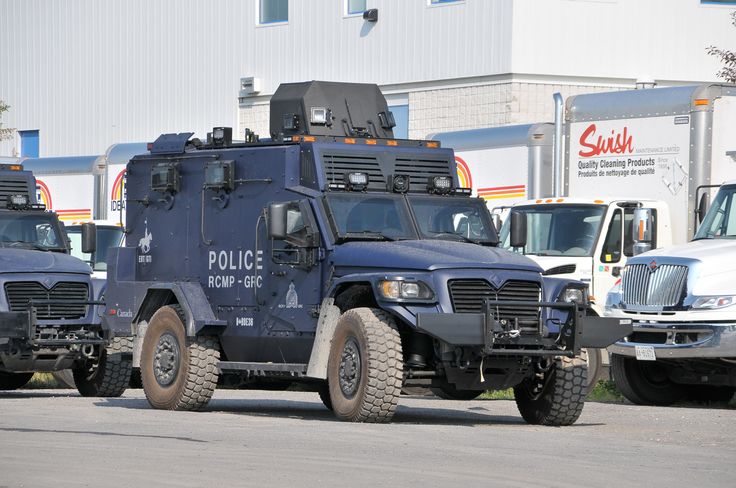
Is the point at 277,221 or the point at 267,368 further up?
the point at 277,221

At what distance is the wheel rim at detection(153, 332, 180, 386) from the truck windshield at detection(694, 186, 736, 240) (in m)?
6.15

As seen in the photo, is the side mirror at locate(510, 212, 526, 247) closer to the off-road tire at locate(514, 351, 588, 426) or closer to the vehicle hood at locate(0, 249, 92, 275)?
the off-road tire at locate(514, 351, 588, 426)

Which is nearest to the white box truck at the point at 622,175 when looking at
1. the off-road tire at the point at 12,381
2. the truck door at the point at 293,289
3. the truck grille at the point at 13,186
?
the truck door at the point at 293,289

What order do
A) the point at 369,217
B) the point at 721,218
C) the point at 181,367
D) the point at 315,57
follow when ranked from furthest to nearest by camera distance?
the point at 315,57, the point at 721,218, the point at 181,367, the point at 369,217

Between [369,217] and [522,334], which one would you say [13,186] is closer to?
[369,217]

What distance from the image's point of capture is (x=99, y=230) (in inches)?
961

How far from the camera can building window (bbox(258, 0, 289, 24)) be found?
3838 centimetres

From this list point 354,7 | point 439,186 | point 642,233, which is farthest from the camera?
point 354,7

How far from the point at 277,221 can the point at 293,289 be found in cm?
83

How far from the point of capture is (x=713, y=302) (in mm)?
17516

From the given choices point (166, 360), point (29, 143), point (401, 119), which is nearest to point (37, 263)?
point (166, 360)

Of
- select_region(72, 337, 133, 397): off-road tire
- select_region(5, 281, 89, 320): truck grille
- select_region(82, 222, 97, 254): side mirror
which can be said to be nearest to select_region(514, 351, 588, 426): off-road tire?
select_region(72, 337, 133, 397): off-road tire

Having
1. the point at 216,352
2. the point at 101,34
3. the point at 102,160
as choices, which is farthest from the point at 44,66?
the point at 216,352

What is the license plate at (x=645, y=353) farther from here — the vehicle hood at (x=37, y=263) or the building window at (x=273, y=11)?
the building window at (x=273, y=11)
